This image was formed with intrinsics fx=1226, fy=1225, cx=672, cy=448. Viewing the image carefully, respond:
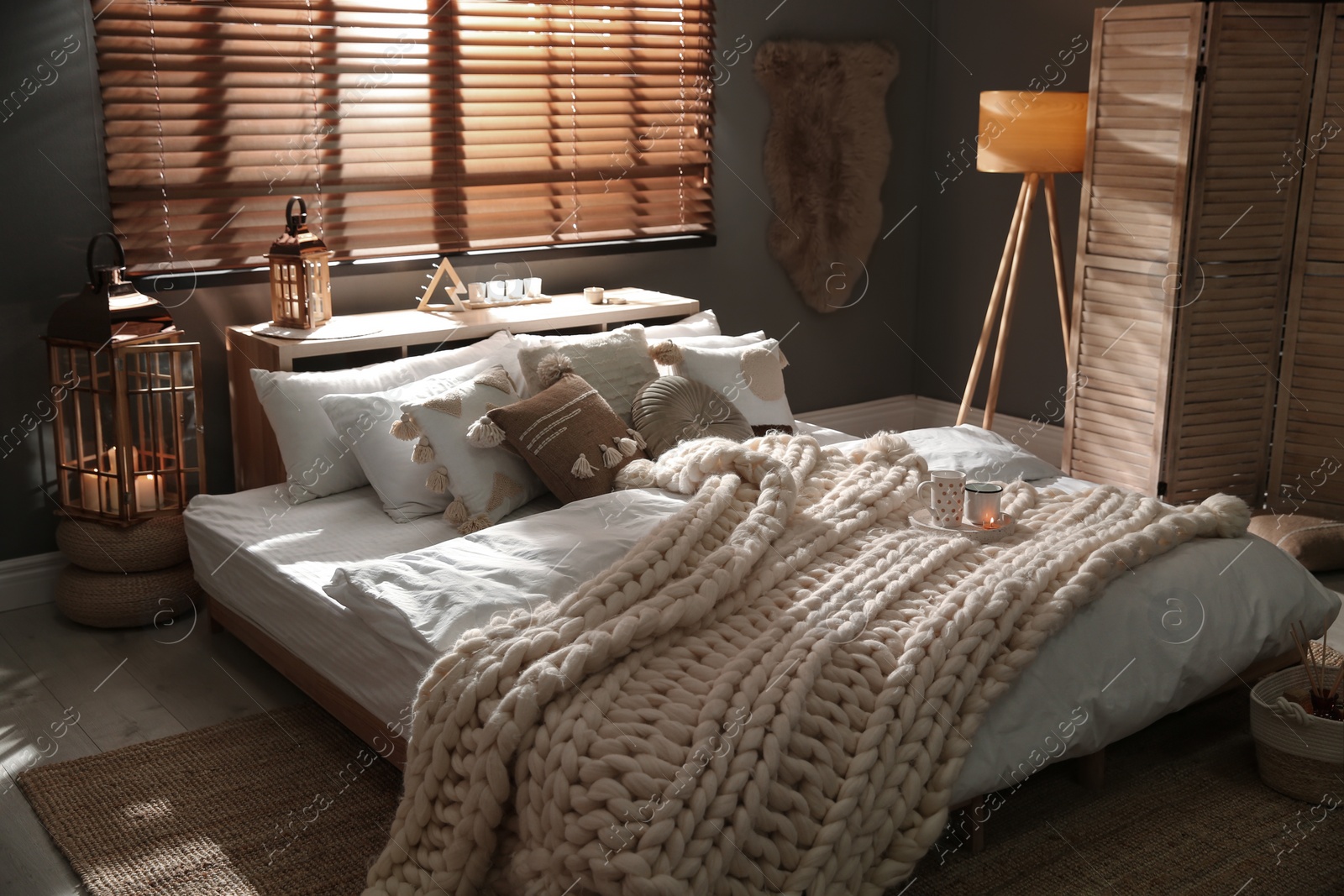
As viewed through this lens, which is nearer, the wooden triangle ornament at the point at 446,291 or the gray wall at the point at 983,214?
the wooden triangle ornament at the point at 446,291

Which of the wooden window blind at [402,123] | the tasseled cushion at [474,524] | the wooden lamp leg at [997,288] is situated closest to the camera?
the tasseled cushion at [474,524]

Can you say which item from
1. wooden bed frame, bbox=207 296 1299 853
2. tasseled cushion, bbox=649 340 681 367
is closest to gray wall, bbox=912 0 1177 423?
wooden bed frame, bbox=207 296 1299 853

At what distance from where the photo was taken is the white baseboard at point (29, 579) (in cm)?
349

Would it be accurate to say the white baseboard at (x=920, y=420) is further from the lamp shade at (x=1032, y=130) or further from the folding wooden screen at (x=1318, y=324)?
the lamp shade at (x=1032, y=130)

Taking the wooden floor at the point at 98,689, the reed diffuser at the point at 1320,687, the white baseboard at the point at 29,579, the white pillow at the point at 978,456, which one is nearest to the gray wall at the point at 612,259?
the white baseboard at the point at 29,579

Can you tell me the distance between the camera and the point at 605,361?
11.1ft

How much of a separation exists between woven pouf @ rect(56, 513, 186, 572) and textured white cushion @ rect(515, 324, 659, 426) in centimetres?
106

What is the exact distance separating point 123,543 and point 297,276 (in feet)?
2.85

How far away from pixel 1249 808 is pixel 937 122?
3419 millimetres

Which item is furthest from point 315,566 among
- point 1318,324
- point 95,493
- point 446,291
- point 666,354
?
point 1318,324

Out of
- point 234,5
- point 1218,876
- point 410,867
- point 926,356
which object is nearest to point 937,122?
point 926,356

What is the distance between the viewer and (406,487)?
3143 mm

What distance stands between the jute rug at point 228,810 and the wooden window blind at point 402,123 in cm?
151

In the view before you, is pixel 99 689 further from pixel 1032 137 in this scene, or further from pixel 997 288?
pixel 1032 137
